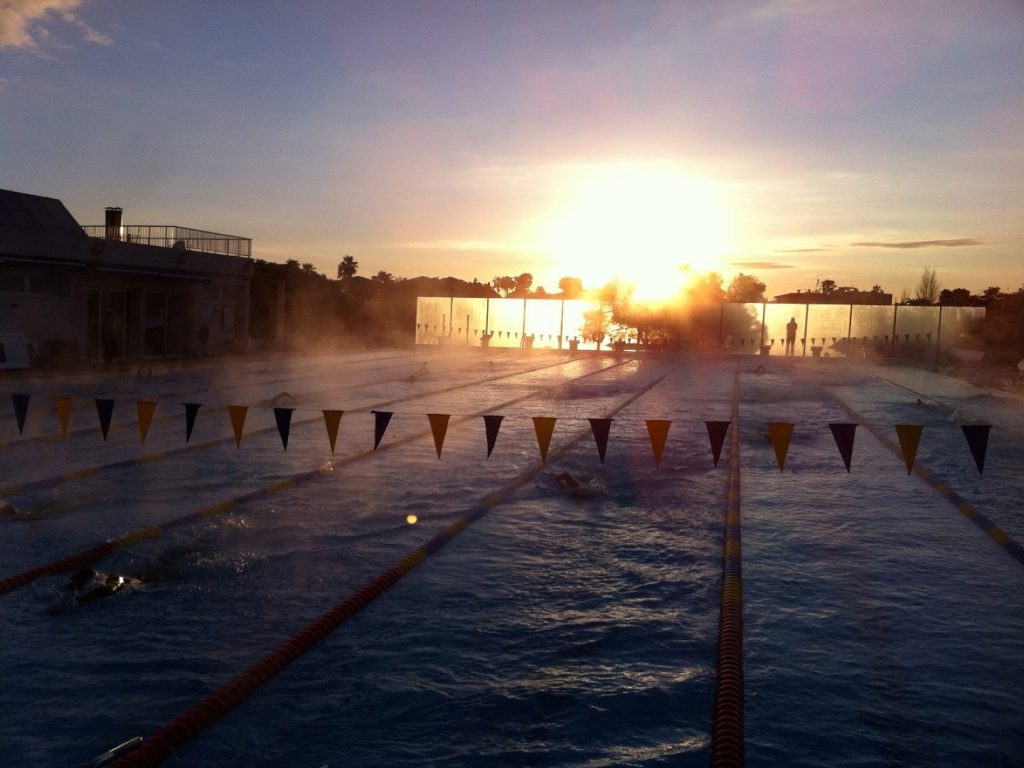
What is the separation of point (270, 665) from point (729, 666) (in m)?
2.35

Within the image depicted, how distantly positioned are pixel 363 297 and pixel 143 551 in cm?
3852

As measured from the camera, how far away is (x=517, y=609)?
18.0 ft

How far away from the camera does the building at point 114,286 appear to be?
68.6ft

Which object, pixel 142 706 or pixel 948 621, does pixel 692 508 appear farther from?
pixel 142 706

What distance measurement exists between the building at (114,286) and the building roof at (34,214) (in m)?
0.03

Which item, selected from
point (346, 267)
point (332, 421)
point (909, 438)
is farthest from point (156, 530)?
point (346, 267)

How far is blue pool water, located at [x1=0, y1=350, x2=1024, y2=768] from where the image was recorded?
12.8 ft

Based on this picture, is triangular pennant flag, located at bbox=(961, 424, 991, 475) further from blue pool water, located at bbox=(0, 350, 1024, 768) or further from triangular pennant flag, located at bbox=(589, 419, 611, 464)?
triangular pennant flag, located at bbox=(589, 419, 611, 464)

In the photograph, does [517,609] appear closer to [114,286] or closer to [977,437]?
[977,437]

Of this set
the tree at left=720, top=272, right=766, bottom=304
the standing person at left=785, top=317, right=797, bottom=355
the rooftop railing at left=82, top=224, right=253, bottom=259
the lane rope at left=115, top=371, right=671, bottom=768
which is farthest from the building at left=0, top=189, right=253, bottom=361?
the tree at left=720, top=272, right=766, bottom=304

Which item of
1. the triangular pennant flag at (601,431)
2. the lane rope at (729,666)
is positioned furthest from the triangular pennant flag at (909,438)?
the triangular pennant flag at (601,431)

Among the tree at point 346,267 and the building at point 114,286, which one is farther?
the tree at point 346,267

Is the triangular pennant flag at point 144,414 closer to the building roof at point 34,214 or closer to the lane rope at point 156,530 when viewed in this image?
the lane rope at point 156,530

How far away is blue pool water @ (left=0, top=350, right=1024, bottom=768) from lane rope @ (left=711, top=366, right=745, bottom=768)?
0.06m
